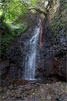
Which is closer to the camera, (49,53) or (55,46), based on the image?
(55,46)

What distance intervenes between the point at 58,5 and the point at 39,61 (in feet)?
18.4

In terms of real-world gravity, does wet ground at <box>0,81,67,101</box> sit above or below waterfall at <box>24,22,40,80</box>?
below

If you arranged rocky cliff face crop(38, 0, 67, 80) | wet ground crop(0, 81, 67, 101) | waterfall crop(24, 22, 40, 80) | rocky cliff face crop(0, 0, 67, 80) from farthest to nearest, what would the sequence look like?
waterfall crop(24, 22, 40, 80)
rocky cliff face crop(0, 0, 67, 80)
rocky cliff face crop(38, 0, 67, 80)
wet ground crop(0, 81, 67, 101)

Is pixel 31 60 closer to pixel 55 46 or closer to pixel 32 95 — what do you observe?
pixel 55 46

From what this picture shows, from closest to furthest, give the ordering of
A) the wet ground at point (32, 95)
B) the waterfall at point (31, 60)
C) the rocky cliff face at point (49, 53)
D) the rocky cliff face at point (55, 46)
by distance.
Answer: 1. the wet ground at point (32, 95)
2. the rocky cliff face at point (55, 46)
3. the rocky cliff face at point (49, 53)
4. the waterfall at point (31, 60)

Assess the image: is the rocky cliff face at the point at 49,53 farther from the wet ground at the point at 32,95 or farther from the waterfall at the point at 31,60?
the wet ground at the point at 32,95

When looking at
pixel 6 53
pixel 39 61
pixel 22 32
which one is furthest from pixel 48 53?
pixel 22 32

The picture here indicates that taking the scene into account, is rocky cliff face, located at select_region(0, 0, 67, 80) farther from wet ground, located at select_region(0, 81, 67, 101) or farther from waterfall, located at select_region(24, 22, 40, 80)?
wet ground, located at select_region(0, 81, 67, 101)

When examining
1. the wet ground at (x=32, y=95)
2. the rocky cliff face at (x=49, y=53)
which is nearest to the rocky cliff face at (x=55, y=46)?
the rocky cliff face at (x=49, y=53)

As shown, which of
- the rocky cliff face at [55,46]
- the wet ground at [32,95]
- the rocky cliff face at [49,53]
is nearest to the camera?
the wet ground at [32,95]

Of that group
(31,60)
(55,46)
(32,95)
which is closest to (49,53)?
(55,46)

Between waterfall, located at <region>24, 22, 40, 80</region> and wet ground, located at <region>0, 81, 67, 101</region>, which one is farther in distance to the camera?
waterfall, located at <region>24, 22, 40, 80</region>

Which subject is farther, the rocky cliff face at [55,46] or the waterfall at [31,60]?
the waterfall at [31,60]

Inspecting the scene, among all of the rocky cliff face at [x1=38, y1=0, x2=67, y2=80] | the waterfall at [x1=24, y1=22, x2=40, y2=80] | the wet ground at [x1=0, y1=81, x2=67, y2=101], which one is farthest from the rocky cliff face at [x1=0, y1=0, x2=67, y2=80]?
the wet ground at [x1=0, y1=81, x2=67, y2=101]
